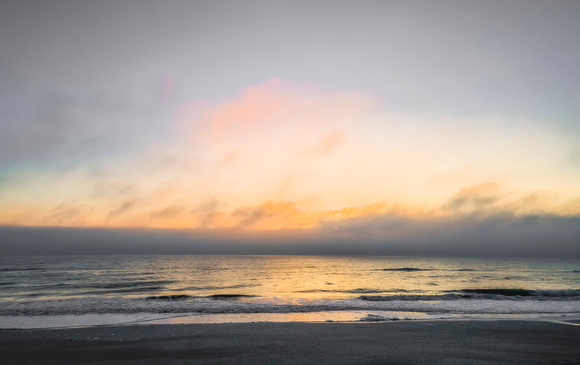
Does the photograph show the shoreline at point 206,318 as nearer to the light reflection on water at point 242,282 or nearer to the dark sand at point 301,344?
the dark sand at point 301,344

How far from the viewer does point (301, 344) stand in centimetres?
1052

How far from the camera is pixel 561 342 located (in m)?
11.1

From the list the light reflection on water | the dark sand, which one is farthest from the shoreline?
the light reflection on water

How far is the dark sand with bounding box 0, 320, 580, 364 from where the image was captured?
30.0 ft

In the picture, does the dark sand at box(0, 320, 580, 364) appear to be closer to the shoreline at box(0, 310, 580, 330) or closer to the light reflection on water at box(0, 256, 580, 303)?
the shoreline at box(0, 310, 580, 330)

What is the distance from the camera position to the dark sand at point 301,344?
30.0 feet

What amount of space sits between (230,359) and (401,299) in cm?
2037

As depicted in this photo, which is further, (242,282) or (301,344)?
(242,282)

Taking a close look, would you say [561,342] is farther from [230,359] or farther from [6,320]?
[6,320]

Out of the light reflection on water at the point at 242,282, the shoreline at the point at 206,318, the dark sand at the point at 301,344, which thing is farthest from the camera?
the light reflection on water at the point at 242,282

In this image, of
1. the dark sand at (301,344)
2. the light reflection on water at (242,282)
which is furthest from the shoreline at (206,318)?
the light reflection on water at (242,282)

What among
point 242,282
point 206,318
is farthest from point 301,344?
point 242,282

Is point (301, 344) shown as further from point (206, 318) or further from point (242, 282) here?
point (242, 282)

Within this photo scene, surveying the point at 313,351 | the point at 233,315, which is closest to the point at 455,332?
the point at 313,351
